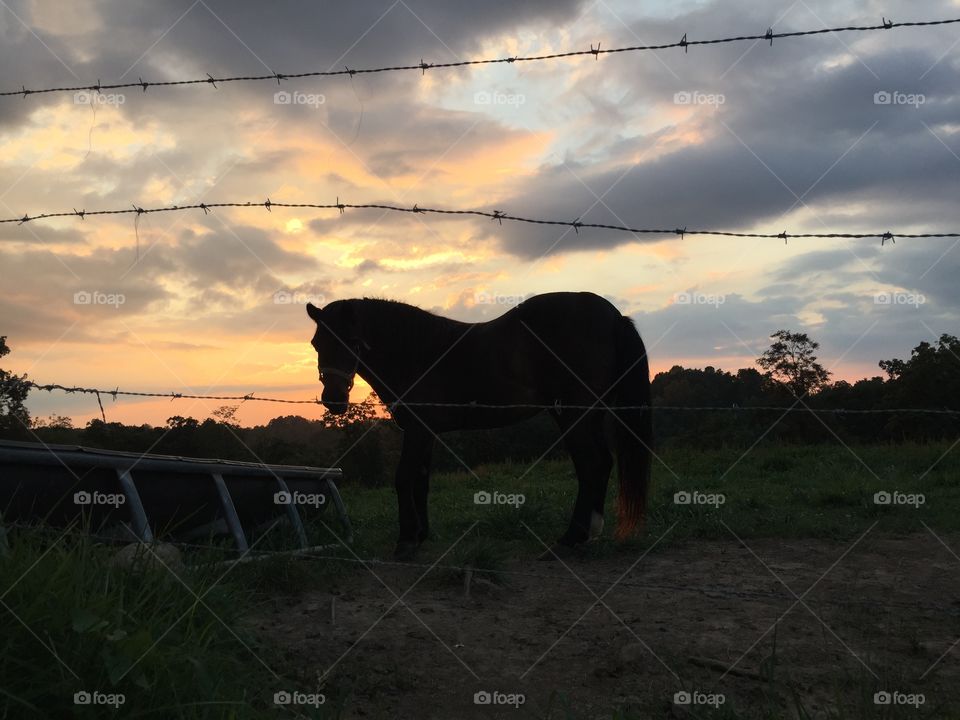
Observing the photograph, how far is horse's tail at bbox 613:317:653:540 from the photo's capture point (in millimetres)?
6262

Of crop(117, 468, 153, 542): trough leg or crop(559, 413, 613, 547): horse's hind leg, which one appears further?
crop(559, 413, 613, 547): horse's hind leg

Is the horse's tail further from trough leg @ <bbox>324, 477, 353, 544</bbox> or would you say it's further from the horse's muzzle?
trough leg @ <bbox>324, 477, 353, 544</bbox>

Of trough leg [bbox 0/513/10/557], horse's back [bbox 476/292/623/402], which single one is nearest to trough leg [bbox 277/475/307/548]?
horse's back [bbox 476/292/623/402]

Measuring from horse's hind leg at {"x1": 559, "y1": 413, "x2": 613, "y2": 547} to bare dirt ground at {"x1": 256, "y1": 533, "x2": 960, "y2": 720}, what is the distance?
1.31ft

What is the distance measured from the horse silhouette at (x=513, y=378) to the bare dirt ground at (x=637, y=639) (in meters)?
0.69

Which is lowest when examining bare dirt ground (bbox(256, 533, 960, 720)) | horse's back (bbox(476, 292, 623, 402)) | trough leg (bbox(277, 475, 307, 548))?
bare dirt ground (bbox(256, 533, 960, 720))

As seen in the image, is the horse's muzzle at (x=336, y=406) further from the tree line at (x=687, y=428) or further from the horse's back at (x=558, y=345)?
the tree line at (x=687, y=428)

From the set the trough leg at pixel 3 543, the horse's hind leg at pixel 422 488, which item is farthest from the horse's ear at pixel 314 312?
the trough leg at pixel 3 543

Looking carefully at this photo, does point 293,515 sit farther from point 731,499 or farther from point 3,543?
point 731,499

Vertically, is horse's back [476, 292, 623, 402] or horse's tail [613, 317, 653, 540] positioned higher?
horse's back [476, 292, 623, 402]

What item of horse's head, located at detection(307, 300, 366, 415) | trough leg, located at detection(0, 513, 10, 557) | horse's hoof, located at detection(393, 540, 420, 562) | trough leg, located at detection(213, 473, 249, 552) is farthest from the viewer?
horse's head, located at detection(307, 300, 366, 415)

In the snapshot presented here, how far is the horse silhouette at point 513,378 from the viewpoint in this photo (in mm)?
6234

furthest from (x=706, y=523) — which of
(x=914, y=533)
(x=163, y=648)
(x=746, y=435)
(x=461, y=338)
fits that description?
(x=746, y=435)

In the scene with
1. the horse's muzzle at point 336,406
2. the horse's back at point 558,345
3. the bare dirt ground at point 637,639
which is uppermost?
the horse's back at point 558,345
